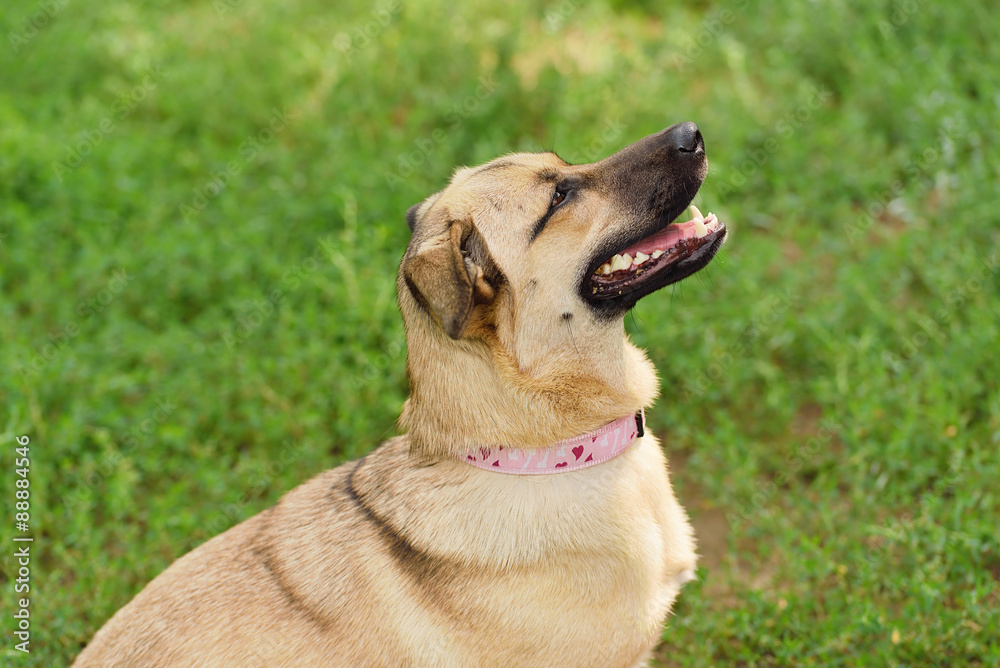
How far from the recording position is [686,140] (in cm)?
321

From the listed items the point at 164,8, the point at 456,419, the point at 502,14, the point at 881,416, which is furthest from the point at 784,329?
the point at 164,8

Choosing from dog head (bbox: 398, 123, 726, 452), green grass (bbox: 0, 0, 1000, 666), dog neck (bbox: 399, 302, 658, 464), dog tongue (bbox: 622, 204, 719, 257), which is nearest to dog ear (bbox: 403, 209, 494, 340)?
dog head (bbox: 398, 123, 726, 452)

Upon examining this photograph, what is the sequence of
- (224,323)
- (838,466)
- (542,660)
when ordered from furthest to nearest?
(224,323), (838,466), (542,660)

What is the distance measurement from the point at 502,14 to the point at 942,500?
518 cm

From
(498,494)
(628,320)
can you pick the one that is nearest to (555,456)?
(498,494)

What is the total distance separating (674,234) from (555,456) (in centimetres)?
94

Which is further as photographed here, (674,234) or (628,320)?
(628,320)

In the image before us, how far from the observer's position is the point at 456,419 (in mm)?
2982

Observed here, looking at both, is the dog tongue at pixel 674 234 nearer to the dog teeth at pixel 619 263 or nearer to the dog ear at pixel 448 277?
the dog teeth at pixel 619 263

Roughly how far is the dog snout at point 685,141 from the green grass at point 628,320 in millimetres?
1826

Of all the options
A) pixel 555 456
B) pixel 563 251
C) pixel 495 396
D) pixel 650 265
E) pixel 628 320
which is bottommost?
pixel 628 320

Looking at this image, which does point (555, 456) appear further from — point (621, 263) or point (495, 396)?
point (621, 263)

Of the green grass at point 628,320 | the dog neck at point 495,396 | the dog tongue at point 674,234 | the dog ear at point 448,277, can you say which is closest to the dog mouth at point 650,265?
the dog tongue at point 674,234

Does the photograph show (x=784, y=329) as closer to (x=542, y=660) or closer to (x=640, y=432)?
(x=640, y=432)
